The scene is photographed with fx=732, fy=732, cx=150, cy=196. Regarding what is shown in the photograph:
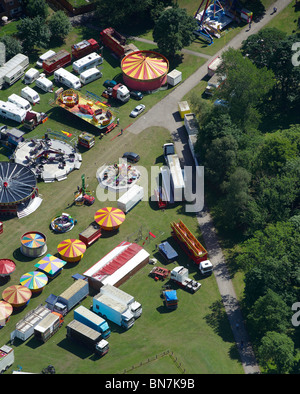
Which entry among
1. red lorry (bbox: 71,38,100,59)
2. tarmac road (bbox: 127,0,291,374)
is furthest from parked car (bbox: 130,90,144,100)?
red lorry (bbox: 71,38,100,59)

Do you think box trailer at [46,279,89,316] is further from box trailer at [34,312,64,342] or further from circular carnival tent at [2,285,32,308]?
circular carnival tent at [2,285,32,308]

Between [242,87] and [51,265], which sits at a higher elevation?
[242,87]

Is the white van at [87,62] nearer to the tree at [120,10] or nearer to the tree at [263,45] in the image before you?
the tree at [120,10]

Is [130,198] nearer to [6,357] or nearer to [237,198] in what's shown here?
[237,198]

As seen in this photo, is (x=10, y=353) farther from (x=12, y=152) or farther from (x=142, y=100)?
(x=142, y=100)

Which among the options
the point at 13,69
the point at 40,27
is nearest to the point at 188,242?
the point at 13,69
